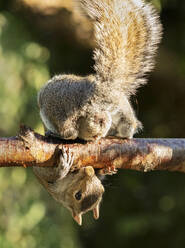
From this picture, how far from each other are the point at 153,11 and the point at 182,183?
2719mm

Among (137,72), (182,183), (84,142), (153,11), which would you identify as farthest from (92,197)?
(182,183)

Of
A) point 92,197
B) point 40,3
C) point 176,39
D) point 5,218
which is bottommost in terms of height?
point 5,218

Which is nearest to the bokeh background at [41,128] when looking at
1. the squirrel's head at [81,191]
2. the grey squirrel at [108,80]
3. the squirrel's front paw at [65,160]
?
the squirrel's head at [81,191]

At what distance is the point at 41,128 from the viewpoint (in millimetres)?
4270

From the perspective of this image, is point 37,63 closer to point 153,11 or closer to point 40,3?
point 40,3

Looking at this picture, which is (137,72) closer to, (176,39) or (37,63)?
(37,63)

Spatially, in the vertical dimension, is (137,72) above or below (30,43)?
below

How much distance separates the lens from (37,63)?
14.4 feet

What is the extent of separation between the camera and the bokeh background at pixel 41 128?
4160 millimetres

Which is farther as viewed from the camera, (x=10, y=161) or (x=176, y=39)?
(x=176, y=39)

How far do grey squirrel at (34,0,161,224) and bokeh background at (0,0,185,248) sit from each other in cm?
143

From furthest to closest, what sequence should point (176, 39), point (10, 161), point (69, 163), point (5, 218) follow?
point (176, 39), point (5, 218), point (69, 163), point (10, 161)

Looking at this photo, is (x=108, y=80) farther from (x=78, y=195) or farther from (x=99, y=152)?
(x=78, y=195)

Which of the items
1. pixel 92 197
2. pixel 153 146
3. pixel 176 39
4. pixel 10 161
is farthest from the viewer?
pixel 176 39
